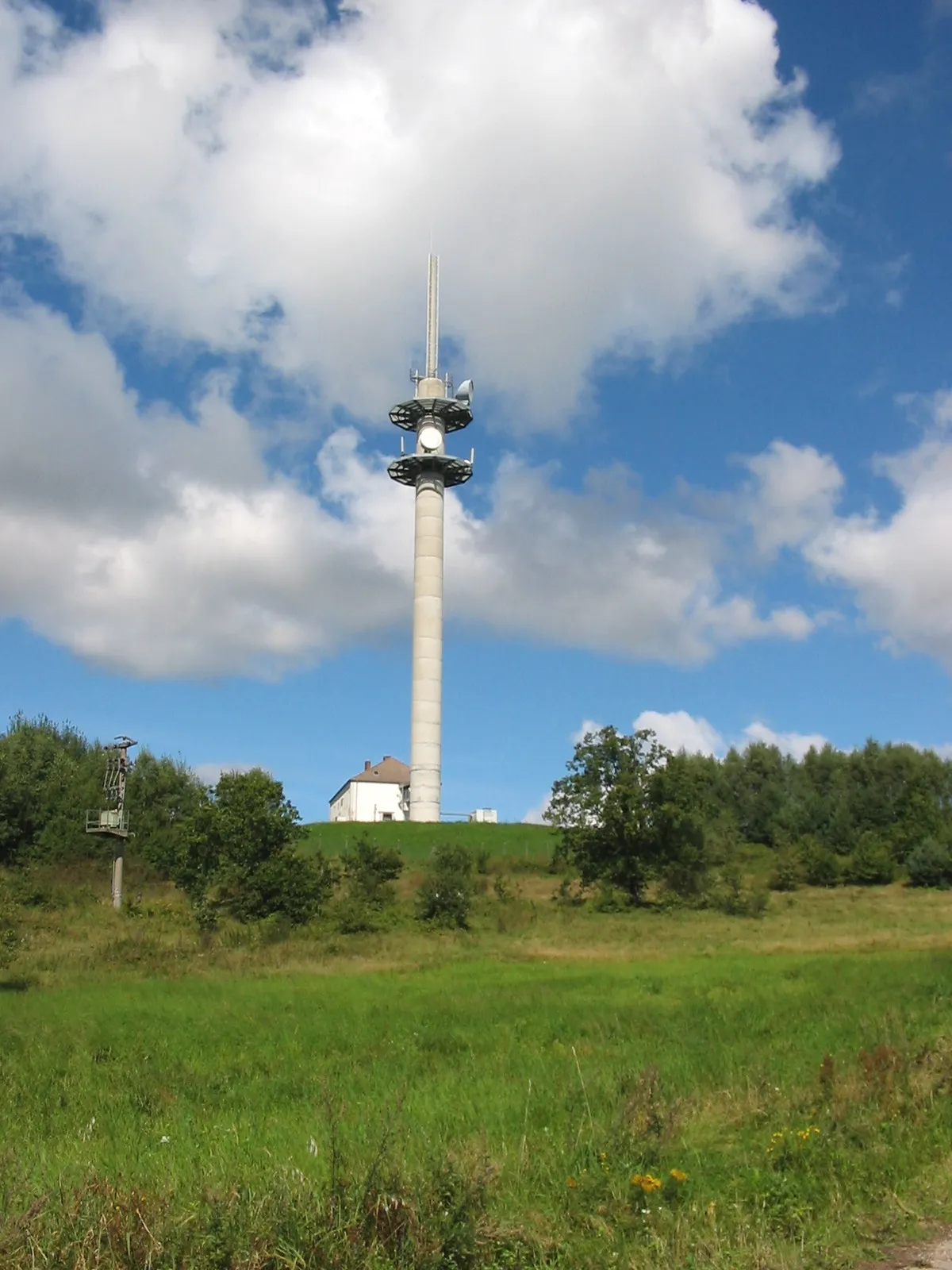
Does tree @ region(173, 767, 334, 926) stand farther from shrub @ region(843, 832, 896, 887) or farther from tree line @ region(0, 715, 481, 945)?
shrub @ region(843, 832, 896, 887)

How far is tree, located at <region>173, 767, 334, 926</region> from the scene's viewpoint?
154ft

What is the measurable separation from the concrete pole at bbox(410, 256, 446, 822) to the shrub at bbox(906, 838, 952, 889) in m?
38.7

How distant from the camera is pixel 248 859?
47844mm

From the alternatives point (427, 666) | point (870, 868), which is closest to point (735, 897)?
point (870, 868)

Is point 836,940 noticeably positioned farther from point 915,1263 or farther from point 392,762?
point 392,762

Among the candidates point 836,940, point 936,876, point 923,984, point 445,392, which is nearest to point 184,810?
point 445,392

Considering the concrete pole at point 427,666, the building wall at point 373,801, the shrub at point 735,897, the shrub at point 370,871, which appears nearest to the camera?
the shrub at point 370,871

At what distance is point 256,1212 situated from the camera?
6504 mm

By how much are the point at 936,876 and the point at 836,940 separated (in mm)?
43748

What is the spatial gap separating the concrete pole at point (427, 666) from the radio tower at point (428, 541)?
68 mm

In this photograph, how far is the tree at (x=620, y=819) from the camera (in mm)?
60812

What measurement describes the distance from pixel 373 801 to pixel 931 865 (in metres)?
65.2

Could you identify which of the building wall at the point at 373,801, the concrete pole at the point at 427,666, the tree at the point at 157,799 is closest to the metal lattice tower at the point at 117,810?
the tree at the point at 157,799

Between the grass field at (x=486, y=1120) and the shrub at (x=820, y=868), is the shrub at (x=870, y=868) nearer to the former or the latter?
the shrub at (x=820, y=868)
